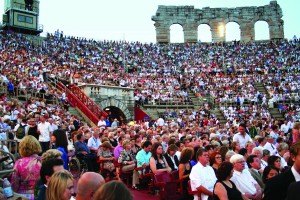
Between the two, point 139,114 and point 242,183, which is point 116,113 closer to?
point 139,114

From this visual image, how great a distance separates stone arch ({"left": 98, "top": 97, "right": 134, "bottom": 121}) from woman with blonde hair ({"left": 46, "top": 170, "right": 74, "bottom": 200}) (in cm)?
2070

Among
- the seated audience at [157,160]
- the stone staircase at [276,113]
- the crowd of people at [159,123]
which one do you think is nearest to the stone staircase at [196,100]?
the crowd of people at [159,123]

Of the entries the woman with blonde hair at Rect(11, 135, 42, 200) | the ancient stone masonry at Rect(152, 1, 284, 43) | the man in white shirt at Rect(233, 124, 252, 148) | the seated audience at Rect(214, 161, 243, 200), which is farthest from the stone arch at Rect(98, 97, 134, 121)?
the ancient stone masonry at Rect(152, 1, 284, 43)

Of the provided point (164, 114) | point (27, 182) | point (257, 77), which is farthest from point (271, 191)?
point (257, 77)

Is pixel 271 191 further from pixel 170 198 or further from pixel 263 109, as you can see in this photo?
pixel 263 109

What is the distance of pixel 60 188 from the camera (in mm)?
3391

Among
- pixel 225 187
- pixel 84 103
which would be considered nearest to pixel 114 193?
pixel 225 187


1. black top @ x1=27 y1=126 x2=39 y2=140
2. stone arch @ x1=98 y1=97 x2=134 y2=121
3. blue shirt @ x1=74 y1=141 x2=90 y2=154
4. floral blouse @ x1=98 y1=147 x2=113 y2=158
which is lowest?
floral blouse @ x1=98 y1=147 x2=113 y2=158

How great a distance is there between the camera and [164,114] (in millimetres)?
→ 27156

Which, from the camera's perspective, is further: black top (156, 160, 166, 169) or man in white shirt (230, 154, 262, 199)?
black top (156, 160, 166, 169)

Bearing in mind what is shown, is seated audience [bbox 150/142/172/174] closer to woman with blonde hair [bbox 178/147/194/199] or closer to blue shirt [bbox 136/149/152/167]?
blue shirt [bbox 136/149/152/167]

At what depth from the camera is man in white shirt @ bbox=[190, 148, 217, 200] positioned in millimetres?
6340

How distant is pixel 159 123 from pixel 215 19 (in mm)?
29600

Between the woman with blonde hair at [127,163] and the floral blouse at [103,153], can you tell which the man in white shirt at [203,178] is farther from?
the floral blouse at [103,153]
